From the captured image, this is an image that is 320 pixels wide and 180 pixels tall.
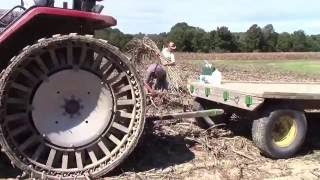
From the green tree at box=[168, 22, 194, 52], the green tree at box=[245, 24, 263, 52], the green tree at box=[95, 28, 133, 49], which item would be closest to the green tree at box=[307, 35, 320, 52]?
the green tree at box=[245, 24, 263, 52]

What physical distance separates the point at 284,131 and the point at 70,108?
275 cm

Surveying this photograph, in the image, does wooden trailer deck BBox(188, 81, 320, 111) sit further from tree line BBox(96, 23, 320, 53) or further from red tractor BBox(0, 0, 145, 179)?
tree line BBox(96, 23, 320, 53)

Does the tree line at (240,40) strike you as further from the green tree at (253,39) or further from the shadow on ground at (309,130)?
the shadow on ground at (309,130)

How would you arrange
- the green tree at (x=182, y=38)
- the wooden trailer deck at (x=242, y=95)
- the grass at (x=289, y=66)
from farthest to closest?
1. the green tree at (x=182, y=38)
2. the grass at (x=289, y=66)
3. the wooden trailer deck at (x=242, y=95)

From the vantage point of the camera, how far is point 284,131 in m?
6.76

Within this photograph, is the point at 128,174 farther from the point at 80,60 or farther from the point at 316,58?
the point at 316,58

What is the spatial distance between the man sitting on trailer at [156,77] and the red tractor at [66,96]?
4.91 meters

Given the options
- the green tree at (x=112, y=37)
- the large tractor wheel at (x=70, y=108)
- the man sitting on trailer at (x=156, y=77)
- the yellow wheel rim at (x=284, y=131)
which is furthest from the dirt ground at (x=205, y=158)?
the man sitting on trailer at (x=156, y=77)

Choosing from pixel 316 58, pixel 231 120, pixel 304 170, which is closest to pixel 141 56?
pixel 231 120

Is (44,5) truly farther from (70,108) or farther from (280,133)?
(280,133)

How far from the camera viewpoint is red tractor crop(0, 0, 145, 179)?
520cm

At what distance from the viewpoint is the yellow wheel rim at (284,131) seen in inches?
262

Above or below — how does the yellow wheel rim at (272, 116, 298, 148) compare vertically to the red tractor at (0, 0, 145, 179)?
below

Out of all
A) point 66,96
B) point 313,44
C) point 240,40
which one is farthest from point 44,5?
point 313,44
